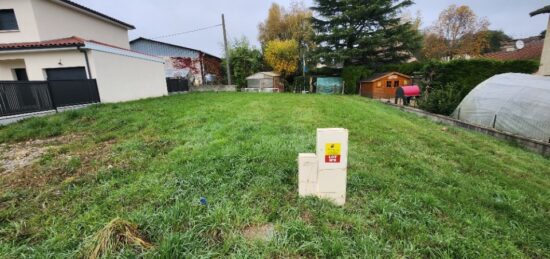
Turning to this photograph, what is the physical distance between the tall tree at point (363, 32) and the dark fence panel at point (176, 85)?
475 inches

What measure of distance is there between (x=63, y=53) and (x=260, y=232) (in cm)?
1154

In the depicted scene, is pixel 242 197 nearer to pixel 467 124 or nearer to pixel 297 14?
pixel 467 124

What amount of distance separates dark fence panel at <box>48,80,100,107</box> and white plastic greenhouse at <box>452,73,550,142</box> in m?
14.0

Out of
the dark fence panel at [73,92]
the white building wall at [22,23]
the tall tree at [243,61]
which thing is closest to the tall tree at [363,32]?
the tall tree at [243,61]

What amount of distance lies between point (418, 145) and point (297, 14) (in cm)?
2589

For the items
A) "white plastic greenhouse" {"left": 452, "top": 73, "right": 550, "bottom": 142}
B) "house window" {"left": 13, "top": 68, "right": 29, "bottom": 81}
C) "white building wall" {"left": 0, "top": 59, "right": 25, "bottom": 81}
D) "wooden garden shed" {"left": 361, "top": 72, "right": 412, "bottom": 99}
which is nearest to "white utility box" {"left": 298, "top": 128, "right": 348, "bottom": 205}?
"white plastic greenhouse" {"left": 452, "top": 73, "right": 550, "bottom": 142}

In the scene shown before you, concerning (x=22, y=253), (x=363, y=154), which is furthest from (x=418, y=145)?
(x=22, y=253)

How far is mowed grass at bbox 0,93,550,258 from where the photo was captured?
1.78 meters

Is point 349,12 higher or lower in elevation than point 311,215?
higher

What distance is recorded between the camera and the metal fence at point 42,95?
20.8 ft

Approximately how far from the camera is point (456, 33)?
87.1 ft

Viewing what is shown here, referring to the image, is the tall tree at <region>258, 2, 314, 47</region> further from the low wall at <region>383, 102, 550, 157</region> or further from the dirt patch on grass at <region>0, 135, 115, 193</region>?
the dirt patch on grass at <region>0, 135, 115, 193</region>

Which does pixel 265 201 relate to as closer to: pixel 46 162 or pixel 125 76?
pixel 46 162

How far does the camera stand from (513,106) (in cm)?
693
